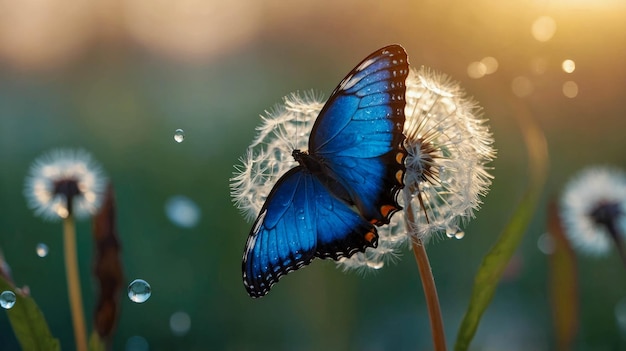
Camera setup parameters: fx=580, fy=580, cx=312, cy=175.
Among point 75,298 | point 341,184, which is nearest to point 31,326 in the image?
point 75,298

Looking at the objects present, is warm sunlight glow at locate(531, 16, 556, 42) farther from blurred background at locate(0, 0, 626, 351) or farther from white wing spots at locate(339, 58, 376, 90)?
white wing spots at locate(339, 58, 376, 90)

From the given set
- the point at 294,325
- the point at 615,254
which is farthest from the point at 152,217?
the point at 615,254

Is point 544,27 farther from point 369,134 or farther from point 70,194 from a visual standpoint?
point 70,194

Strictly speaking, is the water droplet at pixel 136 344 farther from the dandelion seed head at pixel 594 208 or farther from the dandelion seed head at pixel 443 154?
the dandelion seed head at pixel 594 208

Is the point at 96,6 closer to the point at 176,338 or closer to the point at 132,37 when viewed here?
the point at 132,37

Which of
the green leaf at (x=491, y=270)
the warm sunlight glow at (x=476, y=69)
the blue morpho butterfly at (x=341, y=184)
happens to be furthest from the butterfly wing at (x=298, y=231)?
the warm sunlight glow at (x=476, y=69)

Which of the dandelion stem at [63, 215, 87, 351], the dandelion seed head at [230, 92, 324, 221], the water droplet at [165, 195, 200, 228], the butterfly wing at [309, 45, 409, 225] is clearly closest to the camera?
the butterfly wing at [309, 45, 409, 225]

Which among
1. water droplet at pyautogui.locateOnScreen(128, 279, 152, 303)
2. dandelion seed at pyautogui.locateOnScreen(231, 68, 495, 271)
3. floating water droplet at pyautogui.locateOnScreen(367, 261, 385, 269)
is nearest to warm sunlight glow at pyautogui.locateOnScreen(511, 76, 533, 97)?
dandelion seed at pyautogui.locateOnScreen(231, 68, 495, 271)
